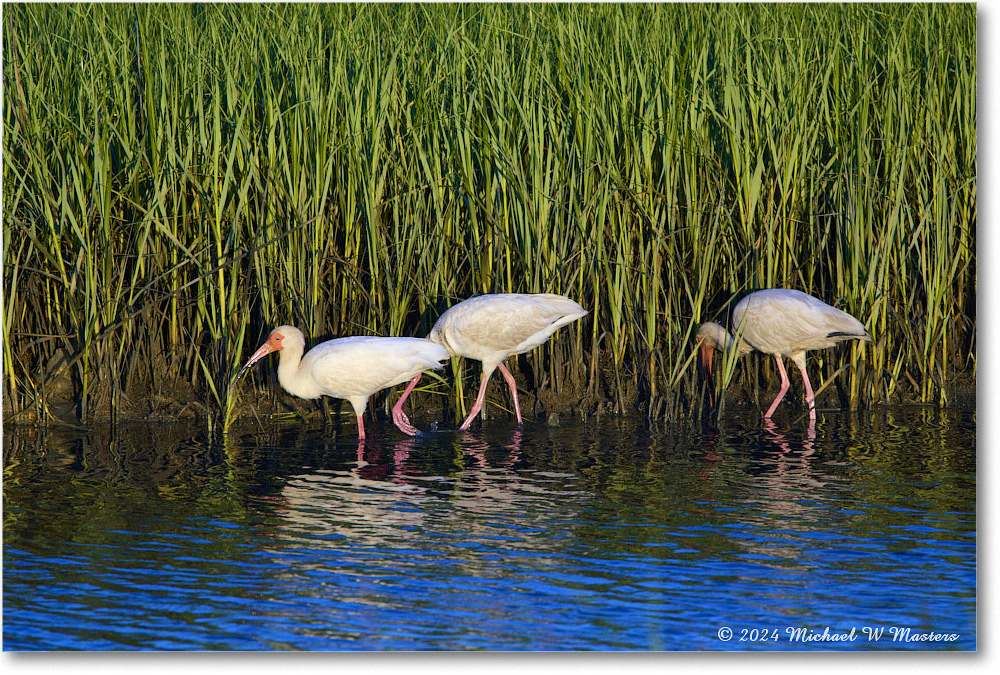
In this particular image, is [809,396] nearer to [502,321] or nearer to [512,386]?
[512,386]

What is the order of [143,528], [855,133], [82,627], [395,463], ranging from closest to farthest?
[82,627], [143,528], [395,463], [855,133]

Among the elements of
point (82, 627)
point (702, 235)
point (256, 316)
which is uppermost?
point (702, 235)

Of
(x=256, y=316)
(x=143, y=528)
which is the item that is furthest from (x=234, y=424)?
(x=143, y=528)

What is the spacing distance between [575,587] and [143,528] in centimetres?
180

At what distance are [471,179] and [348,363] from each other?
3.84 feet

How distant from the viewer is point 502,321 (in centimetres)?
632

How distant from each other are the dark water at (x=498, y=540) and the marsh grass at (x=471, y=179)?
1.90 ft

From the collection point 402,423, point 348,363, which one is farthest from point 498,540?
point 402,423

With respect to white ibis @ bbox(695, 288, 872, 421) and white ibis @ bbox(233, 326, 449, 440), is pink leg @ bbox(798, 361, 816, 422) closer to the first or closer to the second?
white ibis @ bbox(695, 288, 872, 421)

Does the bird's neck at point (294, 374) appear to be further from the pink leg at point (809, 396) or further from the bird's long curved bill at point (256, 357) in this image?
the pink leg at point (809, 396)

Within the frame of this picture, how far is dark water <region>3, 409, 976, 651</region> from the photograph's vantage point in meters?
4.15

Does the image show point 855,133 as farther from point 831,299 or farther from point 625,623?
point 625,623

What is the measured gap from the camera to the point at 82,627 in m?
4.11

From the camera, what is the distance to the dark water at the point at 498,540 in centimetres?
415
